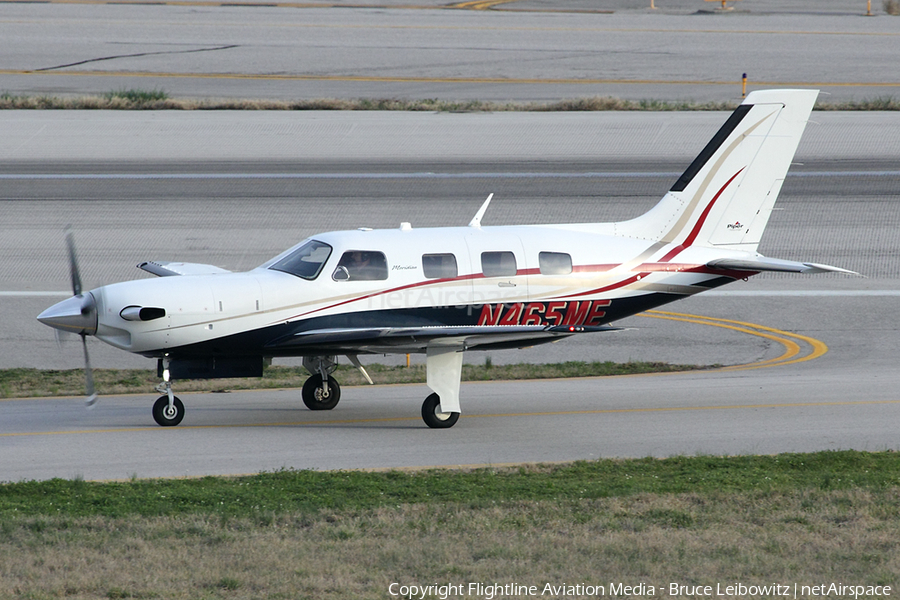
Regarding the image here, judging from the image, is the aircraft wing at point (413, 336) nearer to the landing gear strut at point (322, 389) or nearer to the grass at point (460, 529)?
the landing gear strut at point (322, 389)

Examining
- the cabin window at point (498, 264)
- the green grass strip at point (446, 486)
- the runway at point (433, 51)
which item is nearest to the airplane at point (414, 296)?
the cabin window at point (498, 264)

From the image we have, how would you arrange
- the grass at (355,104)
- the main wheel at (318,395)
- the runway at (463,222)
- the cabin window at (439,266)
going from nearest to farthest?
the runway at (463,222), the cabin window at (439,266), the main wheel at (318,395), the grass at (355,104)

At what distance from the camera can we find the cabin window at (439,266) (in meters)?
15.5

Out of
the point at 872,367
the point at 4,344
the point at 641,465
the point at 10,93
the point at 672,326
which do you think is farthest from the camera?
the point at 10,93

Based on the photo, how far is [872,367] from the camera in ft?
63.3

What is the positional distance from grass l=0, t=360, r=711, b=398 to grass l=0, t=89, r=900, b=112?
1946 cm

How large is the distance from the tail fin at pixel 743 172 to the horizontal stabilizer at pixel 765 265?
0.46m

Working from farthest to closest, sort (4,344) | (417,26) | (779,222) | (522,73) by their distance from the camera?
(417,26) → (522,73) → (779,222) → (4,344)

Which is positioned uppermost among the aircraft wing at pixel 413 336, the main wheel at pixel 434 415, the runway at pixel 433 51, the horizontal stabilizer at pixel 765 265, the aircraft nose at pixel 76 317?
the runway at pixel 433 51

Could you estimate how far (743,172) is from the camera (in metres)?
17.4

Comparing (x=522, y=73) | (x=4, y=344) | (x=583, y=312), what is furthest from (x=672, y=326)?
(x=522, y=73)

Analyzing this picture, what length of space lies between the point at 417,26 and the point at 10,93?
18926mm

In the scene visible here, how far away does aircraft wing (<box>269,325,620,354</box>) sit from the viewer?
15008mm

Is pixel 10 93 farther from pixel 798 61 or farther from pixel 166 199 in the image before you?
pixel 798 61
